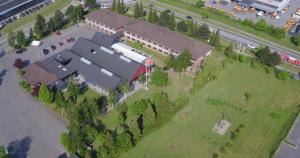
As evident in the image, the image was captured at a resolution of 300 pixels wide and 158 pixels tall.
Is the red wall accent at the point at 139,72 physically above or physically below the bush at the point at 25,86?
above

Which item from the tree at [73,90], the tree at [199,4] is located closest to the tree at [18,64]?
the tree at [73,90]

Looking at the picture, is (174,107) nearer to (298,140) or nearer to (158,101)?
(158,101)

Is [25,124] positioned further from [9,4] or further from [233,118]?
[9,4]

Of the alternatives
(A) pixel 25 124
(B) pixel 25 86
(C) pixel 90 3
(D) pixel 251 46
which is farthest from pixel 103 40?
(D) pixel 251 46

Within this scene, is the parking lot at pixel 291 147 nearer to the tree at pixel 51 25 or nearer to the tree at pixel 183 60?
the tree at pixel 183 60

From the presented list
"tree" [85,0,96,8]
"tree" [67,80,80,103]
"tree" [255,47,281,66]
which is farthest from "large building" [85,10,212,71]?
→ "tree" [67,80,80,103]

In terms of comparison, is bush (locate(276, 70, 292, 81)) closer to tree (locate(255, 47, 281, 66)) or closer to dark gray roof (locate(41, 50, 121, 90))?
tree (locate(255, 47, 281, 66))

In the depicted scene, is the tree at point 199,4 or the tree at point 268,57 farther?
the tree at point 199,4
